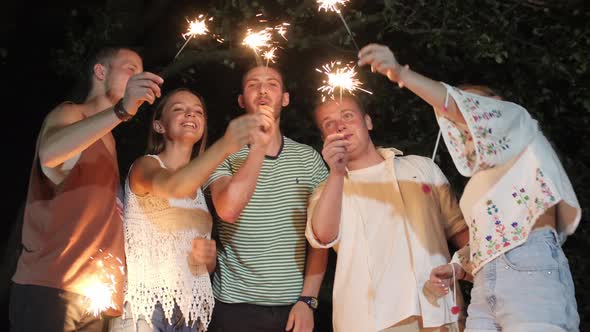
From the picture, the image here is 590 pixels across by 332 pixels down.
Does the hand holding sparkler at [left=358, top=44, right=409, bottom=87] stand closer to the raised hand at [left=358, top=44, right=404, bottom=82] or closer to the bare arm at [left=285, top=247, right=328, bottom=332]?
the raised hand at [left=358, top=44, right=404, bottom=82]

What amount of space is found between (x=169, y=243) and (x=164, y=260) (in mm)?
85

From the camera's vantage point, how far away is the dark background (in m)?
5.43

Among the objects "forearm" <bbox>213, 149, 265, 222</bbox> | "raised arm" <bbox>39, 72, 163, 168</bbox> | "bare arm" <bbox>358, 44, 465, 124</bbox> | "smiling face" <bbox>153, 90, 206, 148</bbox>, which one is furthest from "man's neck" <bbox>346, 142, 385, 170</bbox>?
"raised arm" <bbox>39, 72, 163, 168</bbox>

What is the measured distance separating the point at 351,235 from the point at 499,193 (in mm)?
922

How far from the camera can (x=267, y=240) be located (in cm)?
373

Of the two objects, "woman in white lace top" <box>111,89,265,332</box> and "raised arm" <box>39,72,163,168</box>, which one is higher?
"raised arm" <box>39,72,163,168</box>

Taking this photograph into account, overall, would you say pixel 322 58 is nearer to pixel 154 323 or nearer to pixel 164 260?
pixel 164 260

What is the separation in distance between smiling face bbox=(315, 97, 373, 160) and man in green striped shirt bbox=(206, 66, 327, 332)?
0.29m

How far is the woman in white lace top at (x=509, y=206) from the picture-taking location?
2.70 meters

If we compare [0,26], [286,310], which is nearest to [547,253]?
[286,310]

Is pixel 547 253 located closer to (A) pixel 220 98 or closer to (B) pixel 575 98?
(B) pixel 575 98

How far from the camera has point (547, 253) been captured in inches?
108

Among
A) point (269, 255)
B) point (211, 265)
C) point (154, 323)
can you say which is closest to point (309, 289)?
point (269, 255)

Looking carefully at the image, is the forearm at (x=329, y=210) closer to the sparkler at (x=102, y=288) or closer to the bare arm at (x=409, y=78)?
the bare arm at (x=409, y=78)
